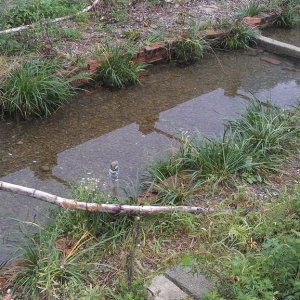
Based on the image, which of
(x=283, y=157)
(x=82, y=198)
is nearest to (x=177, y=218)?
(x=82, y=198)

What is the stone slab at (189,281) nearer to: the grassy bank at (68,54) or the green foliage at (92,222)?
the green foliage at (92,222)

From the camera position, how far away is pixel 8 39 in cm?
653

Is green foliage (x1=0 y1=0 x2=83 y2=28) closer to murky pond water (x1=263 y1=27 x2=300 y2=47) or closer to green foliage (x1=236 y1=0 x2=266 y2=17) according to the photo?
green foliage (x1=236 y1=0 x2=266 y2=17)

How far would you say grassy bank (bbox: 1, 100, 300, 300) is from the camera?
316 cm

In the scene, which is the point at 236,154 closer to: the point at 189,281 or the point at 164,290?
the point at 189,281

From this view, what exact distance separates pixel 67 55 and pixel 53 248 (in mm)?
3541

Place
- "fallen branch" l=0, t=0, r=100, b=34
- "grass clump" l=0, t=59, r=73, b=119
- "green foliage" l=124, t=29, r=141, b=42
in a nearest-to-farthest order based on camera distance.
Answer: "grass clump" l=0, t=59, r=73, b=119
"fallen branch" l=0, t=0, r=100, b=34
"green foliage" l=124, t=29, r=141, b=42

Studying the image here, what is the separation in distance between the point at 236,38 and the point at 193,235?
198 inches

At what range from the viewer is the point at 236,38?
812 centimetres

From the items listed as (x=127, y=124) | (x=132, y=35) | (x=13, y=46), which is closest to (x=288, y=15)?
(x=132, y=35)

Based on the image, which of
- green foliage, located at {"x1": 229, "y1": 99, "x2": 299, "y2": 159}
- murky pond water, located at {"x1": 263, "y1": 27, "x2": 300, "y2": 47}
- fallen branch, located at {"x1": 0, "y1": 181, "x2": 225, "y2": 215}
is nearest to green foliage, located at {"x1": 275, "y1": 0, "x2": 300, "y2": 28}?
murky pond water, located at {"x1": 263, "y1": 27, "x2": 300, "y2": 47}

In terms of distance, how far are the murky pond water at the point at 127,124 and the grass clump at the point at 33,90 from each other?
14 centimetres

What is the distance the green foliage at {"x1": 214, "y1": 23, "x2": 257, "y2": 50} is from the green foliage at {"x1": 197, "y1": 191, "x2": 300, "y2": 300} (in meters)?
4.65

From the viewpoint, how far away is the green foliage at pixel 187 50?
7477mm
